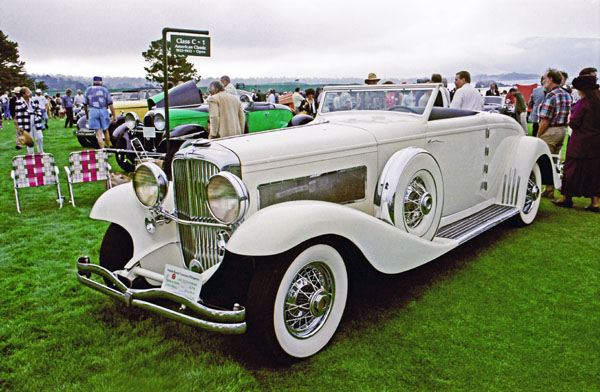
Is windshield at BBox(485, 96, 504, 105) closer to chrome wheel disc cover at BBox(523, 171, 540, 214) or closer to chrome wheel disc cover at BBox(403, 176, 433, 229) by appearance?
chrome wheel disc cover at BBox(523, 171, 540, 214)

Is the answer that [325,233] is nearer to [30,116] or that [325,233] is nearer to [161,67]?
[30,116]

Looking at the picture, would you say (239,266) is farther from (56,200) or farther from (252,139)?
(56,200)

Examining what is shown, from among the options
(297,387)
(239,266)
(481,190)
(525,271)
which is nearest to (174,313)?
(239,266)

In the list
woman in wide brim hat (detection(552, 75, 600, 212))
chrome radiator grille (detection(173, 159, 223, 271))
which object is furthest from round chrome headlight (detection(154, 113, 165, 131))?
woman in wide brim hat (detection(552, 75, 600, 212))

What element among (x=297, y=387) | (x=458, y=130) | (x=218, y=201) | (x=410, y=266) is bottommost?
(x=297, y=387)

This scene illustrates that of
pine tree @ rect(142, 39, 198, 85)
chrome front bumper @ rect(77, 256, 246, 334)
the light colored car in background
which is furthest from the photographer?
pine tree @ rect(142, 39, 198, 85)

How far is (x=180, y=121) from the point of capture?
26.4ft

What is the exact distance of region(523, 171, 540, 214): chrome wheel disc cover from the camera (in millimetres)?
5008

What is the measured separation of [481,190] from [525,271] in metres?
1.05

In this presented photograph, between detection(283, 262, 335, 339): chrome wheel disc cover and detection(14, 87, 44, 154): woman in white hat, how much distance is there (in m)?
9.56

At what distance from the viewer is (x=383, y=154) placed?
3.41m

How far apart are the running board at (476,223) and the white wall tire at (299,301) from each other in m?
1.44

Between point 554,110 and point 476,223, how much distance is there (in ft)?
9.88

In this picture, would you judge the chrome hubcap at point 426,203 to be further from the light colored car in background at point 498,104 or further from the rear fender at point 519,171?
the light colored car in background at point 498,104
